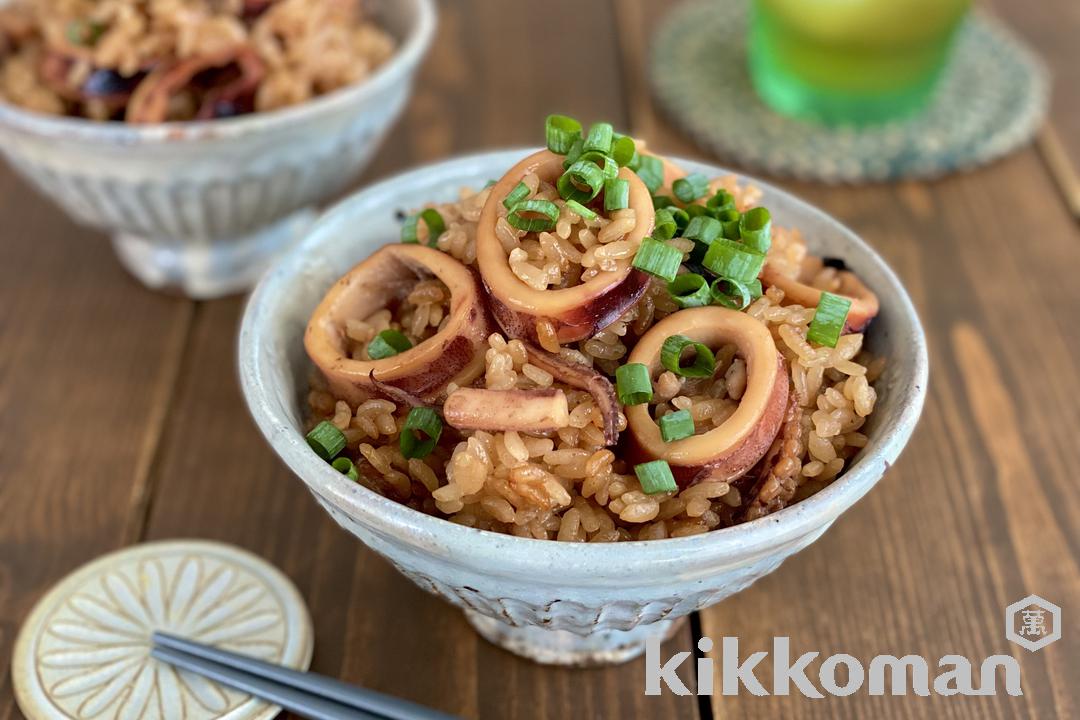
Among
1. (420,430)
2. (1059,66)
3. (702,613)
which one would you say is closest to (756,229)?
(420,430)

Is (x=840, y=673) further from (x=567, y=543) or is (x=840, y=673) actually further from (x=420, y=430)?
(x=420, y=430)

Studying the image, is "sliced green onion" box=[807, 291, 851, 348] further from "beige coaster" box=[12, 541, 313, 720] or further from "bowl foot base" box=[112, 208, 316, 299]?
"bowl foot base" box=[112, 208, 316, 299]

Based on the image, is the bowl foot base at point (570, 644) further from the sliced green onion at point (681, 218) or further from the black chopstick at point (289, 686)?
the sliced green onion at point (681, 218)

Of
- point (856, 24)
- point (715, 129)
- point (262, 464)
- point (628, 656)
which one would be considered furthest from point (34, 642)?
point (856, 24)

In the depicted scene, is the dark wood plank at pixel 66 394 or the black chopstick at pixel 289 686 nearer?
the black chopstick at pixel 289 686

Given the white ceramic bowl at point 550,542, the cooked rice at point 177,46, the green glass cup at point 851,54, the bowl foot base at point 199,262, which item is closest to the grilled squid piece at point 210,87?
the cooked rice at point 177,46

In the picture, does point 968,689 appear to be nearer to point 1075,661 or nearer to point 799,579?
point 1075,661

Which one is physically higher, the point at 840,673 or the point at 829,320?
the point at 829,320
